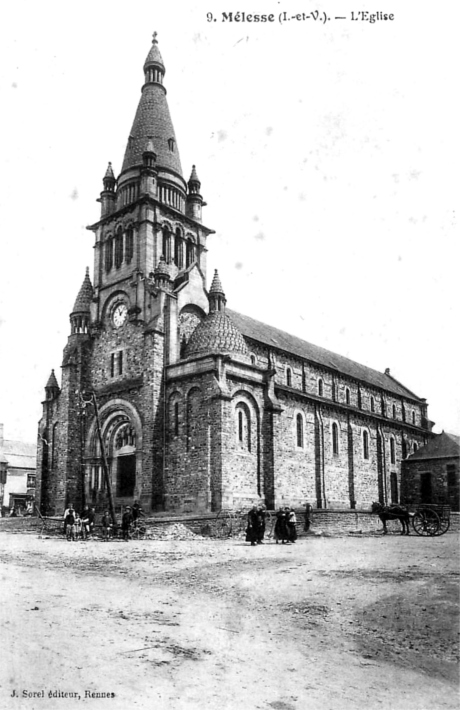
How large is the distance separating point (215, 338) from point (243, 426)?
18.5 ft

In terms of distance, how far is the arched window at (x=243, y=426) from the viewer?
1401 inches

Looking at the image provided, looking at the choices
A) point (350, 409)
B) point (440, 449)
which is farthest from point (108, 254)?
point (440, 449)

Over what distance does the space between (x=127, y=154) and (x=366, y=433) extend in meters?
28.9

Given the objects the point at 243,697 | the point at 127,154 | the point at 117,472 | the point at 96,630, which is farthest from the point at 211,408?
the point at 243,697

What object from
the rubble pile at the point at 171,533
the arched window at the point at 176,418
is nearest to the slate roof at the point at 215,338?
the arched window at the point at 176,418

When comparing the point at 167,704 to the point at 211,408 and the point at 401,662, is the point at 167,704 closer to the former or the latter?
the point at 401,662

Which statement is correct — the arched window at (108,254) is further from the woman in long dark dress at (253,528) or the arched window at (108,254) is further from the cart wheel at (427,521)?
the cart wheel at (427,521)

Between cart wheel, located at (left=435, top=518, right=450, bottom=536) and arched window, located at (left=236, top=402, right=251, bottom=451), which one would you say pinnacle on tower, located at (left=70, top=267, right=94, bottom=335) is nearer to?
arched window, located at (left=236, top=402, right=251, bottom=451)

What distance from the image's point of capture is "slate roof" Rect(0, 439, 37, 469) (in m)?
70.2

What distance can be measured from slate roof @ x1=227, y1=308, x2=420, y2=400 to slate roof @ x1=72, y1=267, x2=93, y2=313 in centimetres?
1029

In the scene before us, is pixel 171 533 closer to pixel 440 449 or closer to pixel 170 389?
pixel 170 389

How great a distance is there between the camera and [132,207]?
135 feet

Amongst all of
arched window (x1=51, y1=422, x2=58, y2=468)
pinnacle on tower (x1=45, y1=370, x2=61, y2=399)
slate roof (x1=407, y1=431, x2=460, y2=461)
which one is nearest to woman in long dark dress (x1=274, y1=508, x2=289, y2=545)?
arched window (x1=51, y1=422, x2=58, y2=468)

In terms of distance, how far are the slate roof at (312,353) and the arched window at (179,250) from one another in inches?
224
